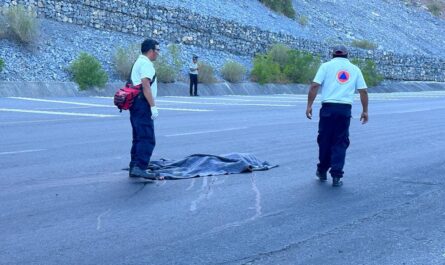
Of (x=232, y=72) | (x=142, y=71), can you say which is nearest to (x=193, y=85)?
(x=232, y=72)

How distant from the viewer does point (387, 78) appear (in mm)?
61219

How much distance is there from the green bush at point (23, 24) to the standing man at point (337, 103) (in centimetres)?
2514

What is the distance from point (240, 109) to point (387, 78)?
3565 cm

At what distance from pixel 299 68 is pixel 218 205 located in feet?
126

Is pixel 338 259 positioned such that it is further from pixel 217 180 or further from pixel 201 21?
pixel 201 21

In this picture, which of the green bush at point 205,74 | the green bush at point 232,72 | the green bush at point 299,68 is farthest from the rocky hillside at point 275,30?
the green bush at point 205,74

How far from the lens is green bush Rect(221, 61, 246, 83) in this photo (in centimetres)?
4150

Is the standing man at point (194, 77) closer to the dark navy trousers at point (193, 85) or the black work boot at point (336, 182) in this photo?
the dark navy trousers at point (193, 85)

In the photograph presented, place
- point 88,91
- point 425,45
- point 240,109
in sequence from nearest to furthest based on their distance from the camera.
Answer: point 240,109 < point 88,91 < point 425,45

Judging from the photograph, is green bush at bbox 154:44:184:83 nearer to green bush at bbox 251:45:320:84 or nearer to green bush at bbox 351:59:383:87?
green bush at bbox 251:45:320:84

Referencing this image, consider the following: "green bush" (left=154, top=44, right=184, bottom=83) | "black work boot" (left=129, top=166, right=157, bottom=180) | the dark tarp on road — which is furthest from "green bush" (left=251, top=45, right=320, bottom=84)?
"black work boot" (left=129, top=166, right=157, bottom=180)

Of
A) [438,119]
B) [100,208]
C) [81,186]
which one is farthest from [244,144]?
[438,119]

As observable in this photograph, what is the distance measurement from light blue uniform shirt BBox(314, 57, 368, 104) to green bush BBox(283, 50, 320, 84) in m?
35.9

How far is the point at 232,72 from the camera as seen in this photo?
41.5 m
